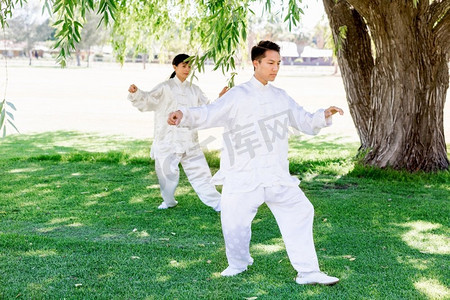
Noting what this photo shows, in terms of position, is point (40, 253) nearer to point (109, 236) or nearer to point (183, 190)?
point (109, 236)

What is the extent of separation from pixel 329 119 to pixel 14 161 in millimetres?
7473

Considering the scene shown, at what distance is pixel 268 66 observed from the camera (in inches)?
170

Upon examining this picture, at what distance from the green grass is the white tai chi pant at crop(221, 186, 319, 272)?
0.21 m

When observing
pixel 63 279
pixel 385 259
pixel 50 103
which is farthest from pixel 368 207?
pixel 50 103

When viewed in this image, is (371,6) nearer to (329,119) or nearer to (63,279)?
(329,119)

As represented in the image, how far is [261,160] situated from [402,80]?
4.83 m

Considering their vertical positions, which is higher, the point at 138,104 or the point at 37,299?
the point at 138,104

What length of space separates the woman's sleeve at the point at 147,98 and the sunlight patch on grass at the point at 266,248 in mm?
2017

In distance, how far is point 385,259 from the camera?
4977 mm

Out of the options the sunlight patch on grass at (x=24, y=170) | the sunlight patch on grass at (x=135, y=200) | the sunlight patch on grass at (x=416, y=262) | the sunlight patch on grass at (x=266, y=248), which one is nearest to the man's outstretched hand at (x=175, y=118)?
the sunlight patch on grass at (x=266, y=248)

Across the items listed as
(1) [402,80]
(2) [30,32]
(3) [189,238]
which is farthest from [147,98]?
(2) [30,32]

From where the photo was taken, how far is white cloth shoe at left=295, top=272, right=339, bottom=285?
4250 millimetres

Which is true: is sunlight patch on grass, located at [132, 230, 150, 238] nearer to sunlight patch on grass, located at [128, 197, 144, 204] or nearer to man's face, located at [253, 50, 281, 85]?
sunlight patch on grass, located at [128, 197, 144, 204]

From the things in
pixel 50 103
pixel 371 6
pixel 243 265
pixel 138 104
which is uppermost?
pixel 371 6
